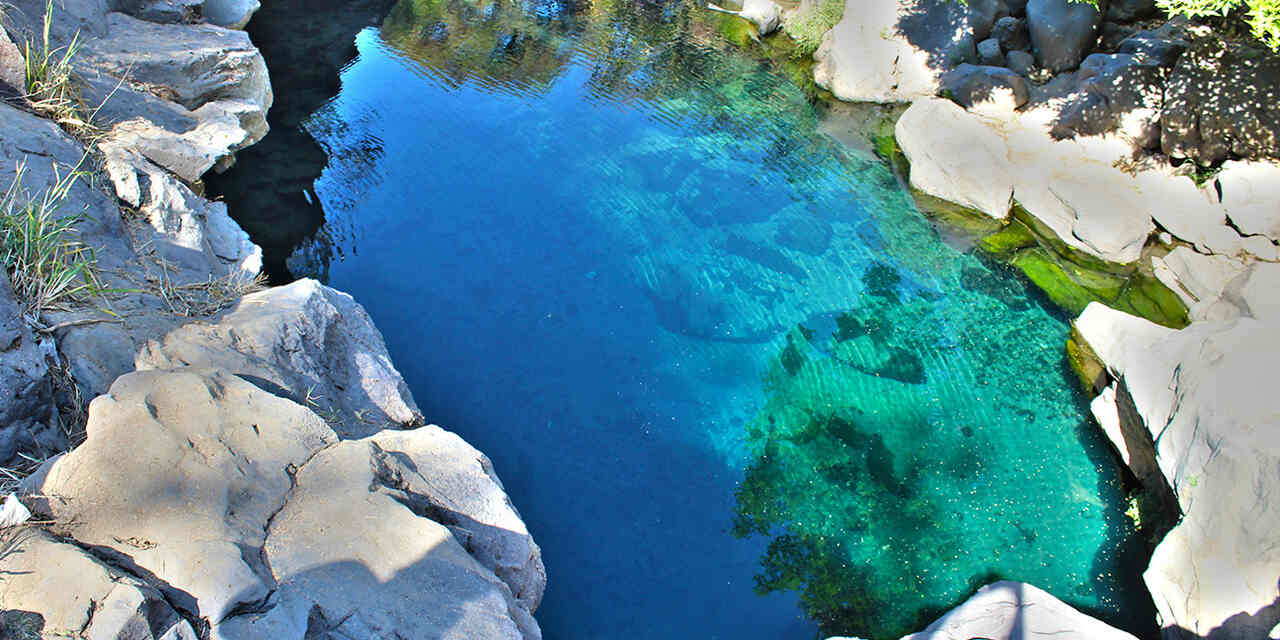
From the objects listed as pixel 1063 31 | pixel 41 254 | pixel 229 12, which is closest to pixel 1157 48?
pixel 1063 31

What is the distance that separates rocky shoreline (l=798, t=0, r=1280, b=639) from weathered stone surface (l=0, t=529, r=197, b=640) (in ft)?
16.7

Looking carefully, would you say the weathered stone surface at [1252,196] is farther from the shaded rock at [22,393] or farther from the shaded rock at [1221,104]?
the shaded rock at [22,393]

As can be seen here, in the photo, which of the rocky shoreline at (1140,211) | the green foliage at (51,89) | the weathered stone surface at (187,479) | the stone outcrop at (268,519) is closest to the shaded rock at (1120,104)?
the rocky shoreline at (1140,211)

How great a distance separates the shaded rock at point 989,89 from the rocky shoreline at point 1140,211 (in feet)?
0.09

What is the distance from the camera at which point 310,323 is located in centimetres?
636

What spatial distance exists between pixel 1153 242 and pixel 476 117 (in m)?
10.2

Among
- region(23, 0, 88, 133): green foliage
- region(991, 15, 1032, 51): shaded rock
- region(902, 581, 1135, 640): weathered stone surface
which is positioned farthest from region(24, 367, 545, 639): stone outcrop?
region(991, 15, 1032, 51): shaded rock

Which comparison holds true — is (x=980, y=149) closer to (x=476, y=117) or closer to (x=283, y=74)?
(x=476, y=117)

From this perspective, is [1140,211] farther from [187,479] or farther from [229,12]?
[229,12]

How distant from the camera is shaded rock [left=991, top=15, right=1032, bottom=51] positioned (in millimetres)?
12945

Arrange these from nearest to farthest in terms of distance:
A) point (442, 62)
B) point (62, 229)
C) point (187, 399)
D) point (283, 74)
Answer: point (187, 399) < point (62, 229) < point (283, 74) < point (442, 62)

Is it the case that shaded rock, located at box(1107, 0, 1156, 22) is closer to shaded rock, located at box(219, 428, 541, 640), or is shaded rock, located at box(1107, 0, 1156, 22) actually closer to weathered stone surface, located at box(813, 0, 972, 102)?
weathered stone surface, located at box(813, 0, 972, 102)

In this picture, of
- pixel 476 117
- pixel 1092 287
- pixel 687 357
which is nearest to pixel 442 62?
pixel 476 117

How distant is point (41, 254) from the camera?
217 inches
